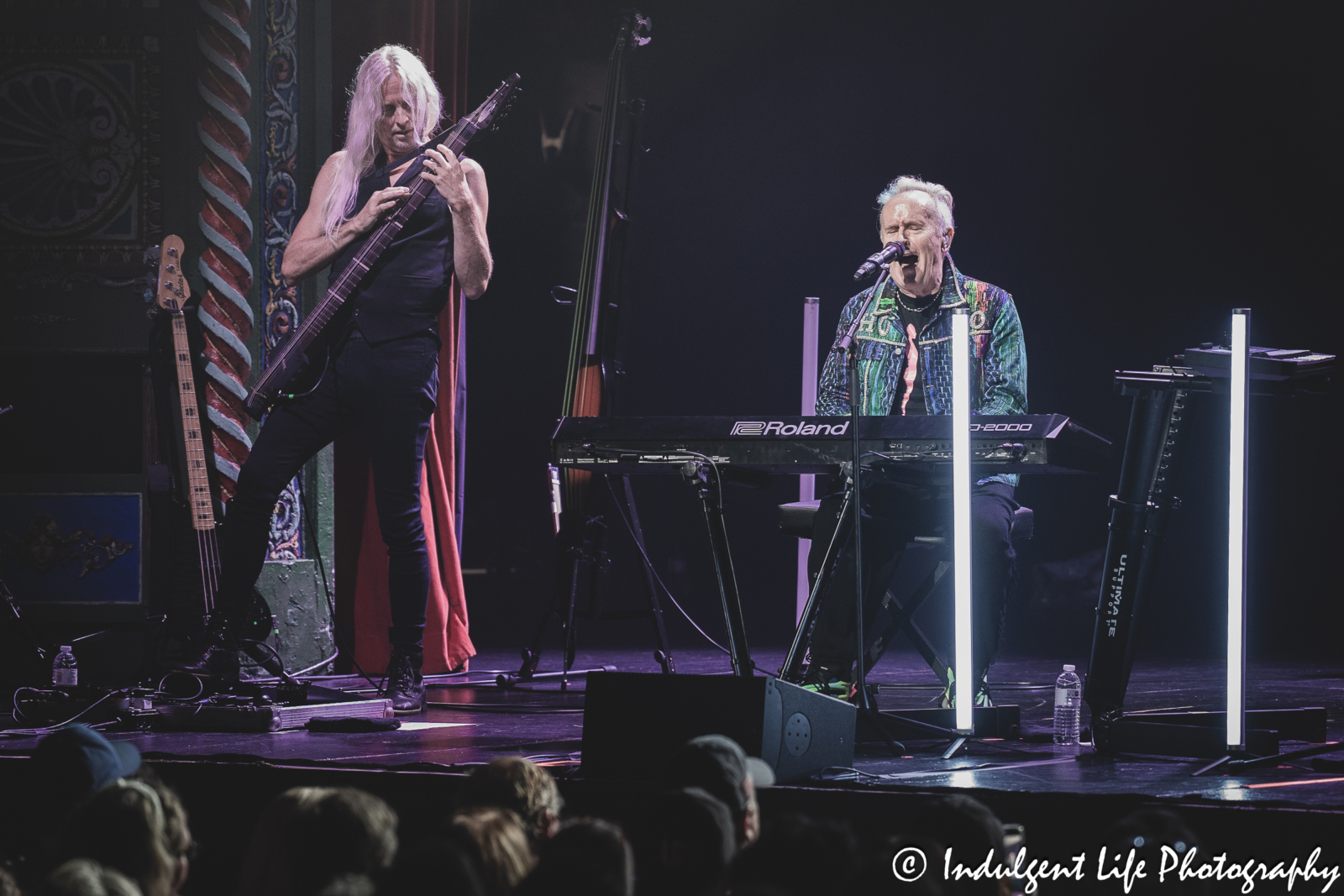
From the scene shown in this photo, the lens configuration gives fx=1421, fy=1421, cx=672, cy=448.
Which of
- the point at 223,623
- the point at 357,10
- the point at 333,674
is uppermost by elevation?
the point at 357,10

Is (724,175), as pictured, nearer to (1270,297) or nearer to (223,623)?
(1270,297)

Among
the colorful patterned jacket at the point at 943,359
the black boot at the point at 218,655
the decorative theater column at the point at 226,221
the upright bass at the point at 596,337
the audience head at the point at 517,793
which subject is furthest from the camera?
the decorative theater column at the point at 226,221

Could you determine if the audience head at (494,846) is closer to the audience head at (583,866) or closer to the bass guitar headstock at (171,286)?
the audience head at (583,866)

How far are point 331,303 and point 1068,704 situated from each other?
2.42 m

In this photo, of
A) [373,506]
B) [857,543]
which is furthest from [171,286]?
[857,543]

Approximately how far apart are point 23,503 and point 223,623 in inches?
78.4

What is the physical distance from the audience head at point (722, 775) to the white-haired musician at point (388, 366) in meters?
2.22

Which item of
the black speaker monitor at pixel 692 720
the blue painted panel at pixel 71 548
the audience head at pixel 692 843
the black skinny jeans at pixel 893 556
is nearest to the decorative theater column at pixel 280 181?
the blue painted panel at pixel 71 548

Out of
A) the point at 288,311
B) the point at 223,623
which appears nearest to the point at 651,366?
the point at 288,311

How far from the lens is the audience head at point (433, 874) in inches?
58.6

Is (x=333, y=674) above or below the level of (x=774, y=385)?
below

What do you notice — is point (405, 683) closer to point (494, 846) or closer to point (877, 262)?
point (877, 262)

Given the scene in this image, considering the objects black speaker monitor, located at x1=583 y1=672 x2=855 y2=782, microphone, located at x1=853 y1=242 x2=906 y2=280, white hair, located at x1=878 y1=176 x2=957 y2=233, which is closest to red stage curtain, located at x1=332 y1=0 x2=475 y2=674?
white hair, located at x1=878 y1=176 x2=957 y2=233

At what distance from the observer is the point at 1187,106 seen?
21.5ft
